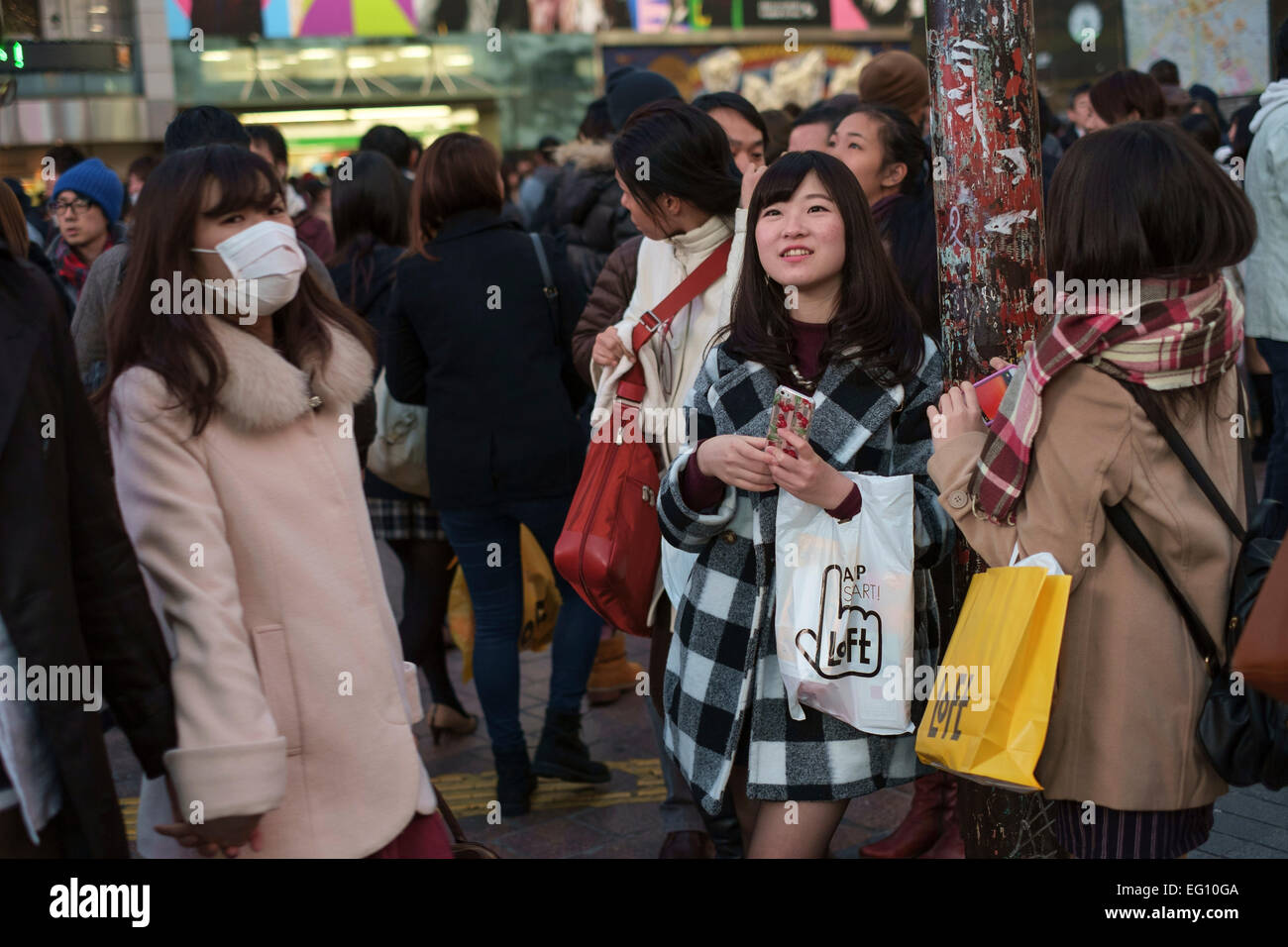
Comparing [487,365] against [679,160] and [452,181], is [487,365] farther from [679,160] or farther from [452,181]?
[679,160]

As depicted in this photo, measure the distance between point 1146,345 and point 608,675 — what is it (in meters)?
3.74

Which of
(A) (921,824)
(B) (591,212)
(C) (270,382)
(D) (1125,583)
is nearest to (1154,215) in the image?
(D) (1125,583)

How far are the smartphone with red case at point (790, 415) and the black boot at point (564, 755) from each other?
2282mm

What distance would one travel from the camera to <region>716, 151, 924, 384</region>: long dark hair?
9.86ft

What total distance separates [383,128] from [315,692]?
191 inches

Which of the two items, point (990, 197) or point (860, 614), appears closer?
point (860, 614)

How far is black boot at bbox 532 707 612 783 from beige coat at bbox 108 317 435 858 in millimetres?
2059

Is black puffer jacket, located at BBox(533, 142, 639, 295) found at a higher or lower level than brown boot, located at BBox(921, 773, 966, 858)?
higher

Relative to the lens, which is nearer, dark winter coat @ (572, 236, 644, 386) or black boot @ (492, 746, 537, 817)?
dark winter coat @ (572, 236, 644, 386)

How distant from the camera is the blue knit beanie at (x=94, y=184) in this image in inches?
231

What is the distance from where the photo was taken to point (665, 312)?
365cm

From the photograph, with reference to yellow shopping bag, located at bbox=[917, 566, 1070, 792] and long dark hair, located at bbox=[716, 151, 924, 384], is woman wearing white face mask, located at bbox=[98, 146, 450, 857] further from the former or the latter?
yellow shopping bag, located at bbox=[917, 566, 1070, 792]

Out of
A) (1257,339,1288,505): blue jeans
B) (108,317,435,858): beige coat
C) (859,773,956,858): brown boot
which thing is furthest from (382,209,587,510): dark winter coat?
(1257,339,1288,505): blue jeans

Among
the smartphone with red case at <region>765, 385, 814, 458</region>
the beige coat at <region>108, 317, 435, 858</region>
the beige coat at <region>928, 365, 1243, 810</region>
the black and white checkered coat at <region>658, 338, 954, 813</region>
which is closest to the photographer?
the beige coat at <region>108, 317, 435, 858</region>
